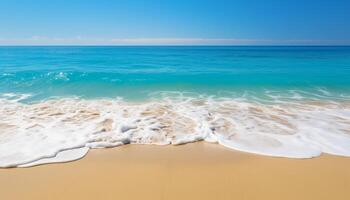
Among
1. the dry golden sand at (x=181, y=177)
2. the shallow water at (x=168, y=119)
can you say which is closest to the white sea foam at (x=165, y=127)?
the shallow water at (x=168, y=119)

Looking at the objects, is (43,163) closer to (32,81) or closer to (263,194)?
(263,194)

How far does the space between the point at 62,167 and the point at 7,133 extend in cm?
263

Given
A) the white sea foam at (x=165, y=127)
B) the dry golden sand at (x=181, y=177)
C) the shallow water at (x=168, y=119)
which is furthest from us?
the shallow water at (x=168, y=119)

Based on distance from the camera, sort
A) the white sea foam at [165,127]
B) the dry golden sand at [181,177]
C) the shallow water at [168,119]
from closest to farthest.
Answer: the dry golden sand at [181,177] < the white sea foam at [165,127] < the shallow water at [168,119]

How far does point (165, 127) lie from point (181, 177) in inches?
96.3

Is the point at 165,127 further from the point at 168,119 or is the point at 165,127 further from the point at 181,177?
the point at 181,177

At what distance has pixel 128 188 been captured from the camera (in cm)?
347

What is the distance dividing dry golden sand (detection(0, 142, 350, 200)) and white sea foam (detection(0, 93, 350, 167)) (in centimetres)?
40

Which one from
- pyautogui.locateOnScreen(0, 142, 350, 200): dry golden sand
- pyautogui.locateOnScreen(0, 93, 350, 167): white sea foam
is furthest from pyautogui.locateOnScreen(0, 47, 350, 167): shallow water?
pyautogui.locateOnScreen(0, 142, 350, 200): dry golden sand

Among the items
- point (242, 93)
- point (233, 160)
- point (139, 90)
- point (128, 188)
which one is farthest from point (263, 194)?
point (139, 90)

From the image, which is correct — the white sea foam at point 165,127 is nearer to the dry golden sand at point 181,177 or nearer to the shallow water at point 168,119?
the shallow water at point 168,119

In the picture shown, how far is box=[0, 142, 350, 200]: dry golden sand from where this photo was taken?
336 centimetres

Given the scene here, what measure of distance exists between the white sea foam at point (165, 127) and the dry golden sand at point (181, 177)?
0.40 meters

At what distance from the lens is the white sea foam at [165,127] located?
4836mm
